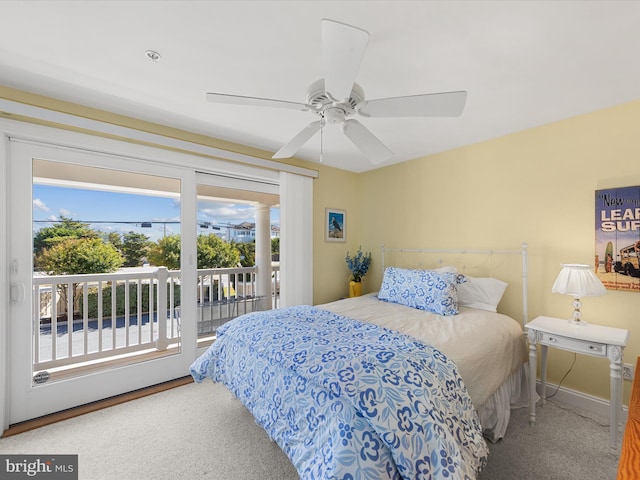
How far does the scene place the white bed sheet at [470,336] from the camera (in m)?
1.67

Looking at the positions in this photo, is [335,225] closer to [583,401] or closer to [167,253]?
[167,253]

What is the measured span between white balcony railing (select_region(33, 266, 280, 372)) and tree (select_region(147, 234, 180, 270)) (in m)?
0.15

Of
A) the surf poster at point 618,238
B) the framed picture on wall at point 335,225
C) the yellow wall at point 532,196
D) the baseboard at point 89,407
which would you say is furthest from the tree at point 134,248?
the surf poster at point 618,238

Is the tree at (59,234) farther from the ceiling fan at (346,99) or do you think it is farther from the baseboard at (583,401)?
the baseboard at (583,401)

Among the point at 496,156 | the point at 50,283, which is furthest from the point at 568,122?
the point at 50,283

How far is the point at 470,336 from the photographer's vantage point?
1.89 metres

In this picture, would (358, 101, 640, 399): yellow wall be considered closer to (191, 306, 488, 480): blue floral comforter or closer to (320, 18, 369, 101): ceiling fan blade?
(191, 306, 488, 480): blue floral comforter

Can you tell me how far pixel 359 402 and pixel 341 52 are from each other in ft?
4.57

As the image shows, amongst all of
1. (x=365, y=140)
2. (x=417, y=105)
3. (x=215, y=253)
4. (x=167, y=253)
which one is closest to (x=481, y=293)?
(x=365, y=140)

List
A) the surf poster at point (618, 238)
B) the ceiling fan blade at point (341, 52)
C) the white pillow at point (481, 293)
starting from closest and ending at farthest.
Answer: the ceiling fan blade at point (341, 52) < the surf poster at point (618, 238) < the white pillow at point (481, 293)

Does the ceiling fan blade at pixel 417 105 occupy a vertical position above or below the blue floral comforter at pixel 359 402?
above

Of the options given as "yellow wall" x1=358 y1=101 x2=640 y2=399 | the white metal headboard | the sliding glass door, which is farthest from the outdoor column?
"yellow wall" x1=358 y1=101 x2=640 y2=399

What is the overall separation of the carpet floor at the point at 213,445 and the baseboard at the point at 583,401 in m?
0.10

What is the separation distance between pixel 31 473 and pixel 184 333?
129cm
